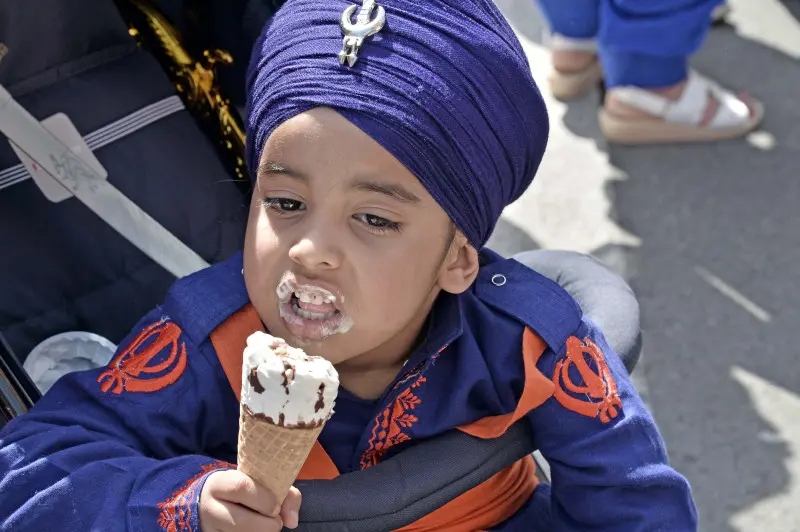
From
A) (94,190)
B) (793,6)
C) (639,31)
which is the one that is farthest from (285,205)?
(793,6)

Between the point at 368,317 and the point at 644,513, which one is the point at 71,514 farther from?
the point at 644,513

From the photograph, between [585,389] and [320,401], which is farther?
[585,389]

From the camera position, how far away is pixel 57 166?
150 cm

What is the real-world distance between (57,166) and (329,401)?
2.21ft

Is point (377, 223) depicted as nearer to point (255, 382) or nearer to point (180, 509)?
point (255, 382)

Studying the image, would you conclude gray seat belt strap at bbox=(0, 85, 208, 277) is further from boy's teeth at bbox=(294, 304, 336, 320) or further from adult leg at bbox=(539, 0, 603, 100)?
adult leg at bbox=(539, 0, 603, 100)

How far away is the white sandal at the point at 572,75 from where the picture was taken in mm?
3145

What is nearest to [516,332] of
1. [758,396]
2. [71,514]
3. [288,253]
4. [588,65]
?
[288,253]

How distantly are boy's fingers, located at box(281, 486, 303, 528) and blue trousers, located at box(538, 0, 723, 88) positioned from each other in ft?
6.56

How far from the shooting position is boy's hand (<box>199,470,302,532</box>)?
110 centimetres

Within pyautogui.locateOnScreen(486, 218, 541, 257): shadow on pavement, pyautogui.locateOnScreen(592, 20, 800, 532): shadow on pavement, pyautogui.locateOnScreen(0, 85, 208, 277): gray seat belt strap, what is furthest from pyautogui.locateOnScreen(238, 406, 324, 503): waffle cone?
pyautogui.locateOnScreen(486, 218, 541, 257): shadow on pavement

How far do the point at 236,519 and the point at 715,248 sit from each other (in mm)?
1914

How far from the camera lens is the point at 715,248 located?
2727 millimetres

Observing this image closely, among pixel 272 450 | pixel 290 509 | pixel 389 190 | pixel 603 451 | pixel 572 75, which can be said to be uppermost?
pixel 389 190
